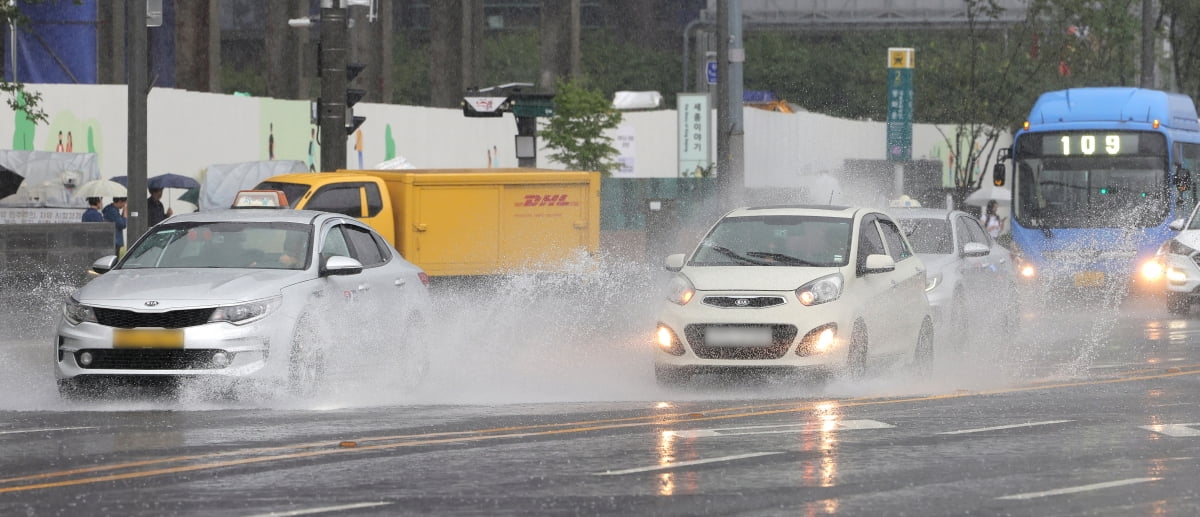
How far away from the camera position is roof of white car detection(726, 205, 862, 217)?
1495 cm

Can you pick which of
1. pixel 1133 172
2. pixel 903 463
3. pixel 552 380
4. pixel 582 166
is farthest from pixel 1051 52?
pixel 903 463

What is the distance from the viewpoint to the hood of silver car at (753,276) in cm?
1374

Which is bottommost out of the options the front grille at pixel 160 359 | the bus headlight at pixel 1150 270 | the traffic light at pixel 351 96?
the bus headlight at pixel 1150 270

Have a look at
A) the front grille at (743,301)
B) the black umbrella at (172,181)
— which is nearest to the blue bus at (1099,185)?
the black umbrella at (172,181)

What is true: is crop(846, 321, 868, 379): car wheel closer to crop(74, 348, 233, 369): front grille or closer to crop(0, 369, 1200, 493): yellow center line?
crop(0, 369, 1200, 493): yellow center line

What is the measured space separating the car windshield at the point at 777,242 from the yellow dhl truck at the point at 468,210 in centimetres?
882

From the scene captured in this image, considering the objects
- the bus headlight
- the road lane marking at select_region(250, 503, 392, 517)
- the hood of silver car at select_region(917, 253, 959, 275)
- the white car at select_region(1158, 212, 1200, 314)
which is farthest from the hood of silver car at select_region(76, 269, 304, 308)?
the bus headlight

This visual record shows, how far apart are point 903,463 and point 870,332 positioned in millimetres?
4479

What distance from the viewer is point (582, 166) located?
41.4 metres

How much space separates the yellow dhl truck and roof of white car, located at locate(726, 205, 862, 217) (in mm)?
8562

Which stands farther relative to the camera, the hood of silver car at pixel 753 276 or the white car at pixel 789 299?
the hood of silver car at pixel 753 276

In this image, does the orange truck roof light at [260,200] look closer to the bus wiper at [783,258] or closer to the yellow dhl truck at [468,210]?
the bus wiper at [783,258]

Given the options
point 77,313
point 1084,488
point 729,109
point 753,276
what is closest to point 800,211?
point 753,276

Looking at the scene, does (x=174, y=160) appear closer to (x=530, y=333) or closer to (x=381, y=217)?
(x=381, y=217)
